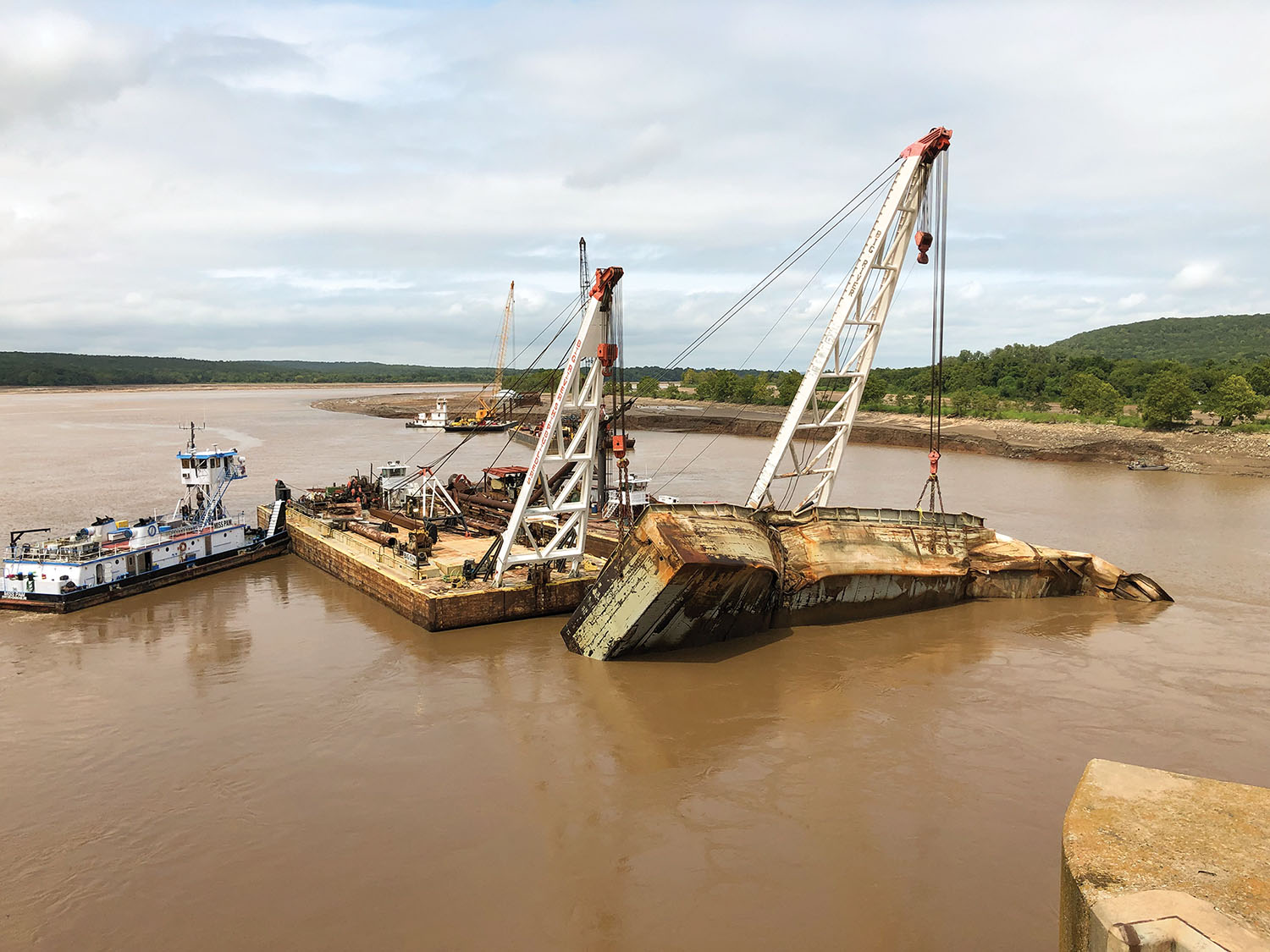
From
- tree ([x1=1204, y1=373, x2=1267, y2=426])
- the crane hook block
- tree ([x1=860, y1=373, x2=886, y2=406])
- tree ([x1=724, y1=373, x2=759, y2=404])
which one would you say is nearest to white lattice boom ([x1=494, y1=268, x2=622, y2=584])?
the crane hook block

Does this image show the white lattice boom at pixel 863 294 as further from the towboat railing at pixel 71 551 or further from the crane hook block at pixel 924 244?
the towboat railing at pixel 71 551

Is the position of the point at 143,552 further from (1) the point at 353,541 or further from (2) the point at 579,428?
(2) the point at 579,428

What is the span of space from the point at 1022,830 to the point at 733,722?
4647 millimetres

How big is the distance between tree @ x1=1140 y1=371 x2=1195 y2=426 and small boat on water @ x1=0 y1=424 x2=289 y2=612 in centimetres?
5938

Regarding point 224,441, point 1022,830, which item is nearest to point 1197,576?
point 1022,830

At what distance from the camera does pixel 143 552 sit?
71.6ft

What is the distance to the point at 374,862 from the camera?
9.68 m

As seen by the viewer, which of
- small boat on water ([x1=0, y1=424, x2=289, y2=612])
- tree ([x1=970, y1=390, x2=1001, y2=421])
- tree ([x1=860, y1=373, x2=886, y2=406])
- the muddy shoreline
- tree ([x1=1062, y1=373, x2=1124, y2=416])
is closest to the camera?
small boat on water ([x1=0, y1=424, x2=289, y2=612])

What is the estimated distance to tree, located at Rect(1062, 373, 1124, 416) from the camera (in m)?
72.1


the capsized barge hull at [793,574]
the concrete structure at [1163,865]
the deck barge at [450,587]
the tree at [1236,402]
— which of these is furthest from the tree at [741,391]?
the concrete structure at [1163,865]

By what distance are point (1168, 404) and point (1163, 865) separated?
63874mm

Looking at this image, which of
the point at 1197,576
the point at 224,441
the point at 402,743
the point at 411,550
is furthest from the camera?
the point at 224,441

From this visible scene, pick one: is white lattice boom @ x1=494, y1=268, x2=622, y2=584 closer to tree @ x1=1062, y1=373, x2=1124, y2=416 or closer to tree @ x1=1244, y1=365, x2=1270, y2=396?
tree @ x1=1062, y1=373, x2=1124, y2=416

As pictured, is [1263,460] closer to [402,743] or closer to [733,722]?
[733,722]
